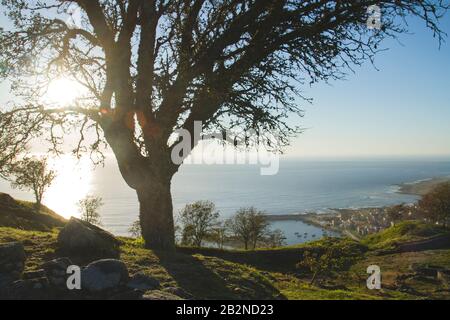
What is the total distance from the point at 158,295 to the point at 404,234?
58.7 metres

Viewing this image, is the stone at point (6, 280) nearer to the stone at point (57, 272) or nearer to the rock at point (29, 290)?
the rock at point (29, 290)

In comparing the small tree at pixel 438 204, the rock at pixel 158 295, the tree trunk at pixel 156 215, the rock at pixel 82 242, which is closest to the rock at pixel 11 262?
the rock at pixel 82 242

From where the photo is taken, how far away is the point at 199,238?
245ft

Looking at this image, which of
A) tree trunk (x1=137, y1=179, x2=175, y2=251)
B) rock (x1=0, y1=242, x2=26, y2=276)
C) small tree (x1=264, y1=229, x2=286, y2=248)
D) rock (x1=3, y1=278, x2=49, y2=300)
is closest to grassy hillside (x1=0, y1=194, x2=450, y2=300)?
tree trunk (x1=137, y1=179, x2=175, y2=251)

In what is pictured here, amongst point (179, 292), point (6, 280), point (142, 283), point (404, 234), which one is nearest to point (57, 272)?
point (6, 280)

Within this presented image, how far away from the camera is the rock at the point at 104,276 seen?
335 inches

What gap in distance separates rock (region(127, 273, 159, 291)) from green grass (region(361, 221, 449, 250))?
47581 mm

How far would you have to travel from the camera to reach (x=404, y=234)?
193ft

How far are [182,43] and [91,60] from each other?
12.7 feet

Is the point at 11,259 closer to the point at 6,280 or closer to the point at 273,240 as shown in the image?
the point at 6,280

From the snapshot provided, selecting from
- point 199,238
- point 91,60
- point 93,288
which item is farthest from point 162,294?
point 199,238

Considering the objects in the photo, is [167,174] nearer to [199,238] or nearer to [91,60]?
[91,60]

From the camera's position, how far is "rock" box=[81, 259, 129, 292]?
8.50 m

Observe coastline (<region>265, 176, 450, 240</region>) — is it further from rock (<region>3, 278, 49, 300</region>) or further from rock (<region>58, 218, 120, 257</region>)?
rock (<region>3, 278, 49, 300</region>)
